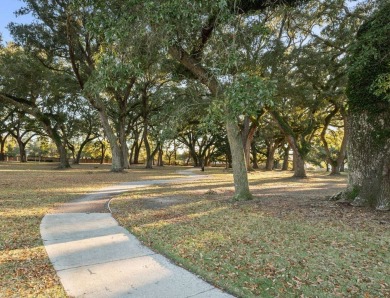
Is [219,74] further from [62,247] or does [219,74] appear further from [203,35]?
[62,247]

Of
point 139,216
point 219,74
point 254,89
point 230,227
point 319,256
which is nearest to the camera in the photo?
point 319,256

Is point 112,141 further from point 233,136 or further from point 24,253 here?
point 24,253

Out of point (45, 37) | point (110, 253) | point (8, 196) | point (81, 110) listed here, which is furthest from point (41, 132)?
point (110, 253)

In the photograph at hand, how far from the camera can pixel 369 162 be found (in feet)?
24.3

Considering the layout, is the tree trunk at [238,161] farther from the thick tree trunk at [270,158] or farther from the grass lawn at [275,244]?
the thick tree trunk at [270,158]

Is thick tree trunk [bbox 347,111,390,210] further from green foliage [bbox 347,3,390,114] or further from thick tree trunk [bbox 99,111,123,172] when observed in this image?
thick tree trunk [bbox 99,111,123,172]

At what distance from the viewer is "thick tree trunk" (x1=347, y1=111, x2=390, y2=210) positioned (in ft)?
23.4

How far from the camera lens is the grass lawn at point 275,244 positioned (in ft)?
11.6

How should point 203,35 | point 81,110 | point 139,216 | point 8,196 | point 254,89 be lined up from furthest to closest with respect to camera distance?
point 81,110 < point 8,196 < point 203,35 < point 139,216 < point 254,89

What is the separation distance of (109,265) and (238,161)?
5.62 m

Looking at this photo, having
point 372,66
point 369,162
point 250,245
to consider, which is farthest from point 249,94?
point 369,162

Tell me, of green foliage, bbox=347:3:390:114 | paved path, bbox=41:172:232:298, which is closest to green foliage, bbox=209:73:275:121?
green foliage, bbox=347:3:390:114

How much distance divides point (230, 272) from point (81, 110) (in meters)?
32.2

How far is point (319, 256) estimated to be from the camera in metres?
4.38
